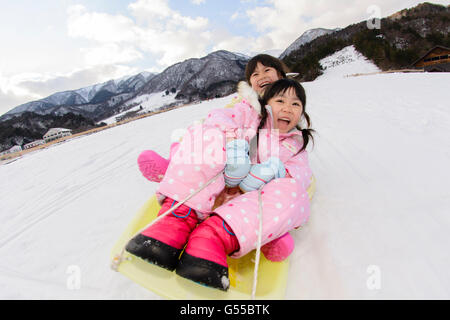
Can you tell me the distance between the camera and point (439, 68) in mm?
14617

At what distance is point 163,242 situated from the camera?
82 cm

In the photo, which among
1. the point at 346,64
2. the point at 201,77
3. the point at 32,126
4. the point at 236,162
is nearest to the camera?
the point at 236,162

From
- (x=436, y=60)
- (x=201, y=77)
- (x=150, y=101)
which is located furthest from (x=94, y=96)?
(x=436, y=60)

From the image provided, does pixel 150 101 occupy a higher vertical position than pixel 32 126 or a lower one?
higher

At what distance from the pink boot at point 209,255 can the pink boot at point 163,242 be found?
0.05 metres

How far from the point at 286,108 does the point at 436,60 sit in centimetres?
2310

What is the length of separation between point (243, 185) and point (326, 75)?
2358 cm

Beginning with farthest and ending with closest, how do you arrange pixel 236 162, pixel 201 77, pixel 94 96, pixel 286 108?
pixel 94 96 → pixel 201 77 → pixel 286 108 → pixel 236 162

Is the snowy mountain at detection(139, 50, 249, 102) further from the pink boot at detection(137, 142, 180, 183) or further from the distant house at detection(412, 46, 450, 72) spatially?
the pink boot at detection(137, 142, 180, 183)

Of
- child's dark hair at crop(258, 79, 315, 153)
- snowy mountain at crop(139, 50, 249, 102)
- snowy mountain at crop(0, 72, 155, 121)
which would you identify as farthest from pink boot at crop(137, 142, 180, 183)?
snowy mountain at crop(0, 72, 155, 121)

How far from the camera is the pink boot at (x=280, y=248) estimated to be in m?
0.95

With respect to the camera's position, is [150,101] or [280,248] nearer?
[280,248]

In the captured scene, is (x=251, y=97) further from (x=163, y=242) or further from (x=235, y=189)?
(x=163, y=242)
